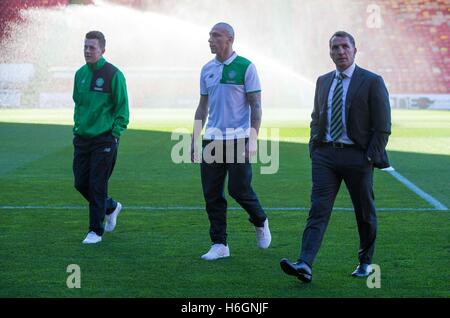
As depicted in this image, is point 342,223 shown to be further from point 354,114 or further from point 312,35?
point 312,35

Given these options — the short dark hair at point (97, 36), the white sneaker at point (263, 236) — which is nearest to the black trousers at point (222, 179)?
the white sneaker at point (263, 236)

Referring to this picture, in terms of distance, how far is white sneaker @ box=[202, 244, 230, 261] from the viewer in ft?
27.5

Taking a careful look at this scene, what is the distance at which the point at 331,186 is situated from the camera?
7406 millimetres

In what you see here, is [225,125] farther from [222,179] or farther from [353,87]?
[353,87]

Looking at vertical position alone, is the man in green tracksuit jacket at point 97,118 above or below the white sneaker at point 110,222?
above

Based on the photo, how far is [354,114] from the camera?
7250mm

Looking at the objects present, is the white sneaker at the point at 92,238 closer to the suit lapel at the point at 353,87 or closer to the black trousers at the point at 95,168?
the black trousers at the point at 95,168

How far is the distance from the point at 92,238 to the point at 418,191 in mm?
5871

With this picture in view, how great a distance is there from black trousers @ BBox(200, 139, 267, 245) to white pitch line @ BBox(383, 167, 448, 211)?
407cm

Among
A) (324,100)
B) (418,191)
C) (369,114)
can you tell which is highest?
(324,100)

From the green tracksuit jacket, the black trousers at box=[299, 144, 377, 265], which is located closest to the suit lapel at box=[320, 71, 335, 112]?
the black trousers at box=[299, 144, 377, 265]

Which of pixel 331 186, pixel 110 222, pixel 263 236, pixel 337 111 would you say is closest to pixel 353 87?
pixel 337 111

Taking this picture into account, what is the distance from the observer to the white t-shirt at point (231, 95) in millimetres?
8227
